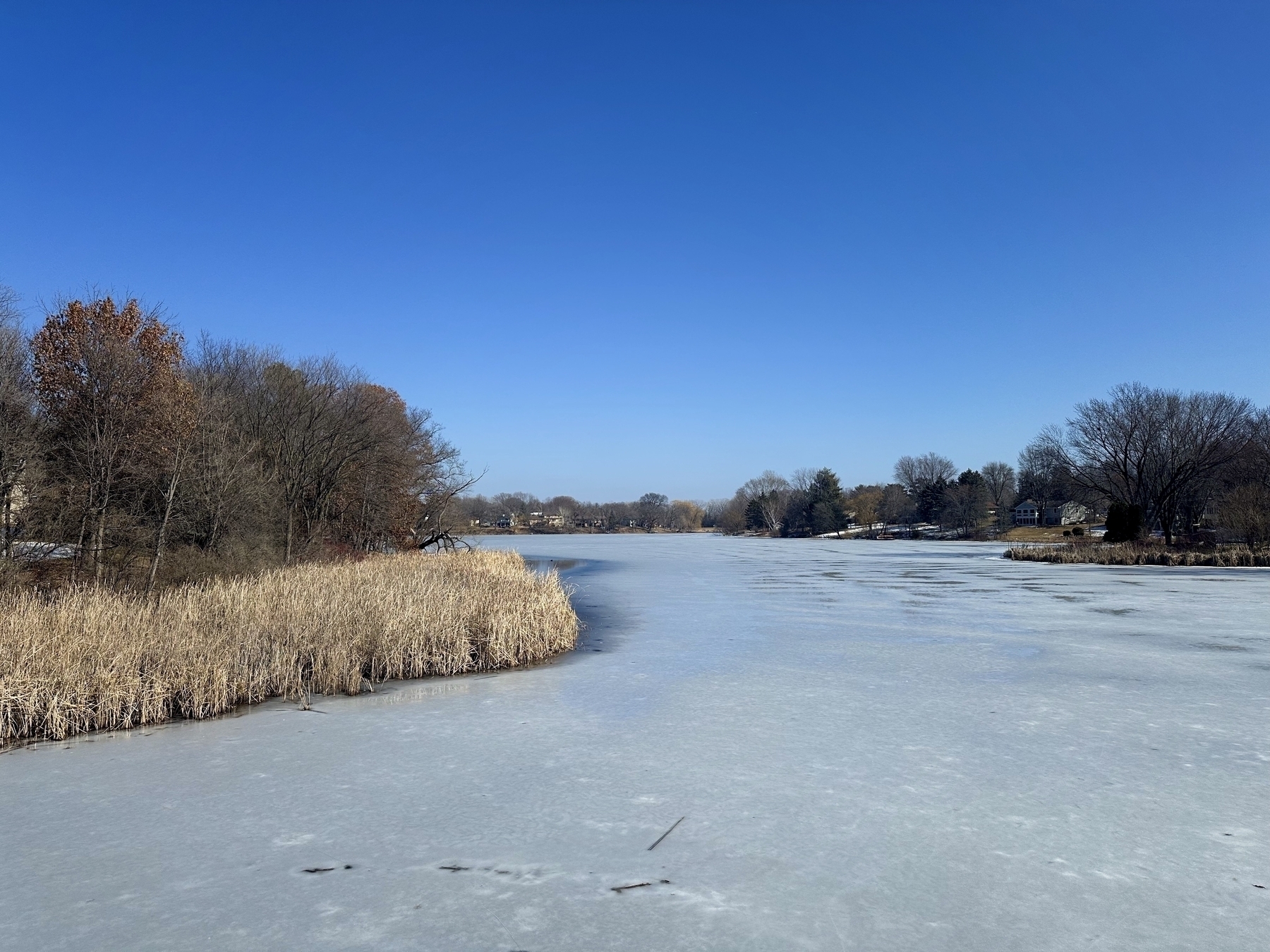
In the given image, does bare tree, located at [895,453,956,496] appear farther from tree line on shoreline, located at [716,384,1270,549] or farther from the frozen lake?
the frozen lake

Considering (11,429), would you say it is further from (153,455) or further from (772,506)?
(772,506)

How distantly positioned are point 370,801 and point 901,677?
574 centimetres

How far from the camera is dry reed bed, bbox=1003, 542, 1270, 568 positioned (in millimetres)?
26000

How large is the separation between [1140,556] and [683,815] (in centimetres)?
2981

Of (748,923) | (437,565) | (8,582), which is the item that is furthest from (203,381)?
(748,923)

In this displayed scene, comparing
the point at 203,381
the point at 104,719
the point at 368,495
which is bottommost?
the point at 104,719

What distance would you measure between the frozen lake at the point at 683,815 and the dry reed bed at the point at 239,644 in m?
0.46

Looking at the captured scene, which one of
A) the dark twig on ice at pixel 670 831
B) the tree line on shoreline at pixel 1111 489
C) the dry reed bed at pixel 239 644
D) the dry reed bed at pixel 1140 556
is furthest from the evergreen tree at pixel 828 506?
the dark twig on ice at pixel 670 831

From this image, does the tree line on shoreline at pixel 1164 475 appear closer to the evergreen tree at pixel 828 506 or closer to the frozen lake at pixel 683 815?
the evergreen tree at pixel 828 506

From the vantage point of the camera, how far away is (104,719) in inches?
257

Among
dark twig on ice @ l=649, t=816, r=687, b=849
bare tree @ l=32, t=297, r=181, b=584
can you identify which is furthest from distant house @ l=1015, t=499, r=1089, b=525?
dark twig on ice @ l=649, t=816, r=687, b=849

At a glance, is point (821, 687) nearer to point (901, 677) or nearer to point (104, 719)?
point (901, 677)

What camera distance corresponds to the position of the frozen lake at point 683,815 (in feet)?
10.5

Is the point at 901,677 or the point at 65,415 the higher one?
the point at 65,415
